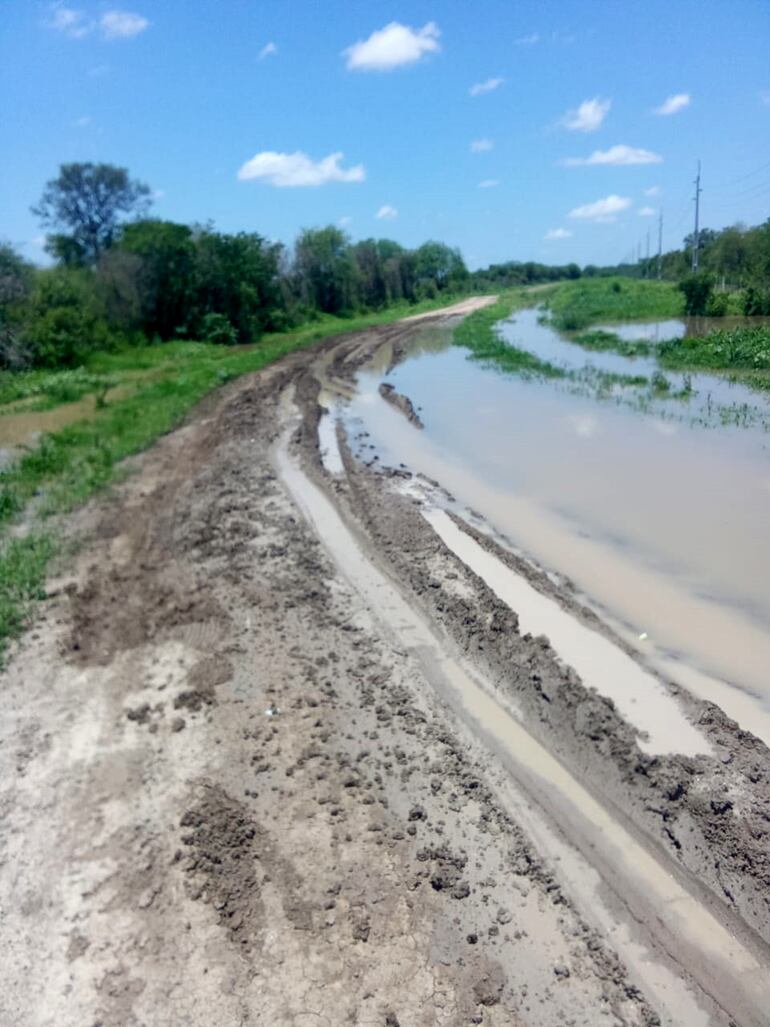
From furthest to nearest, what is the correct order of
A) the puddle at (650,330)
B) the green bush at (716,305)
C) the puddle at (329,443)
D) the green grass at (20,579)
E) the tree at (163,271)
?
the green bush at (716,305), the tree at (163,271), the puddle at (650,330), the puddle at (329,443), the green grass at (20,579)

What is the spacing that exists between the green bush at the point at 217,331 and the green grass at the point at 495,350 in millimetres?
12239

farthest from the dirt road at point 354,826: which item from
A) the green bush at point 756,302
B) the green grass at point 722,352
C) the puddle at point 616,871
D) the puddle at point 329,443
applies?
the green bush at point 756,302

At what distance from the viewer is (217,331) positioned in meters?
39.7

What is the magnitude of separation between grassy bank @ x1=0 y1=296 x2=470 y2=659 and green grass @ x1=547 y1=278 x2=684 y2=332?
693 inches

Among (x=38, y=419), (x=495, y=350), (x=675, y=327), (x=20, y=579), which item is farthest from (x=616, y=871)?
(x=675, y=327)

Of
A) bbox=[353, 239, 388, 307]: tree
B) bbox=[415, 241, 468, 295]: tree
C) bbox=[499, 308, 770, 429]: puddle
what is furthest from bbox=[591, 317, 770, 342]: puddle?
bbox=[415, 241, 468, 295]: tree

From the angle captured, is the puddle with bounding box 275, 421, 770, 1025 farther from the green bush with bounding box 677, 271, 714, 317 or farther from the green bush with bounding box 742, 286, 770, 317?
the green bush with bounding box 677, 271, 714, 317

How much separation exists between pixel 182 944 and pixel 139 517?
850 cm

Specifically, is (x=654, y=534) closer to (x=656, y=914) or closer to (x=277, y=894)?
(x=656, y=914)

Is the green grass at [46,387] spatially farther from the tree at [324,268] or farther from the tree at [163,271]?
the tree at [324,268]

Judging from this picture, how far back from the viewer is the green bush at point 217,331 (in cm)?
3962

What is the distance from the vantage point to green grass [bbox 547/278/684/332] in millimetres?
45000

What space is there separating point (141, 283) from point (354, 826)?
122 feet

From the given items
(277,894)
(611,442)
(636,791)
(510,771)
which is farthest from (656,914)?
(611,442)
